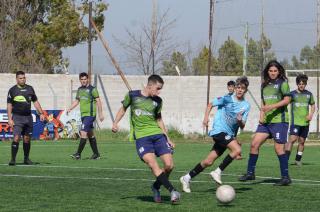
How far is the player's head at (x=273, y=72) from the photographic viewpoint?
1425cm

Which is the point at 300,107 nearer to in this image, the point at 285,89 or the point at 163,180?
the point at 285,89

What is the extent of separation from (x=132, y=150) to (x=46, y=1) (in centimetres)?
2562

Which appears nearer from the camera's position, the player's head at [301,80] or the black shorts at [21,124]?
the black shorts at [21,124]

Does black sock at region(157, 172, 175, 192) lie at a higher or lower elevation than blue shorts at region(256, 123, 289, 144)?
lower

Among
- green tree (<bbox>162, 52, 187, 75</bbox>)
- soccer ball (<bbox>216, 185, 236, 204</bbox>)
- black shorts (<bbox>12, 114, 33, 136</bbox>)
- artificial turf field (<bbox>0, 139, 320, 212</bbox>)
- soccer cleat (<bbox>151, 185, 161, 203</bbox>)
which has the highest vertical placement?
green tree (<bbox>162, 52, 187, 75</bbox>)

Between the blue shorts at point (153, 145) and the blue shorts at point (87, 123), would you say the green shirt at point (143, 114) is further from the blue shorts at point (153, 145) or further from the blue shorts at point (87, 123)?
the blue shorts at point (87, 123)

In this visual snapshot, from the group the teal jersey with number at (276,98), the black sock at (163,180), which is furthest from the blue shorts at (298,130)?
the black sock at (163,180)

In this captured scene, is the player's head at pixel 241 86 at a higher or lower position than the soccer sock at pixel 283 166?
higher

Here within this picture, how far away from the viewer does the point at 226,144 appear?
1344 centimetres

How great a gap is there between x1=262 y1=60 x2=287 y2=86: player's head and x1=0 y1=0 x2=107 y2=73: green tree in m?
34.0

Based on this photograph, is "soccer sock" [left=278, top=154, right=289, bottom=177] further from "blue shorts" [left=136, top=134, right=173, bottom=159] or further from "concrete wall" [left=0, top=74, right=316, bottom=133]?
"concrete wall" [left=0, top=74, right=316, bottom=133]

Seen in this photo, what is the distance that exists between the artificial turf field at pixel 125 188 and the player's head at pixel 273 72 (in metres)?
1.85

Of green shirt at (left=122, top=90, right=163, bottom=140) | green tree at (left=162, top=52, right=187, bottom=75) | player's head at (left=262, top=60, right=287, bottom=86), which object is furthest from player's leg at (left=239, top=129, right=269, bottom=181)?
green tree at (left=162, top=52, right=187, bottom=75)

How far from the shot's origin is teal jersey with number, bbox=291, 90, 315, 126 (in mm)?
20391
